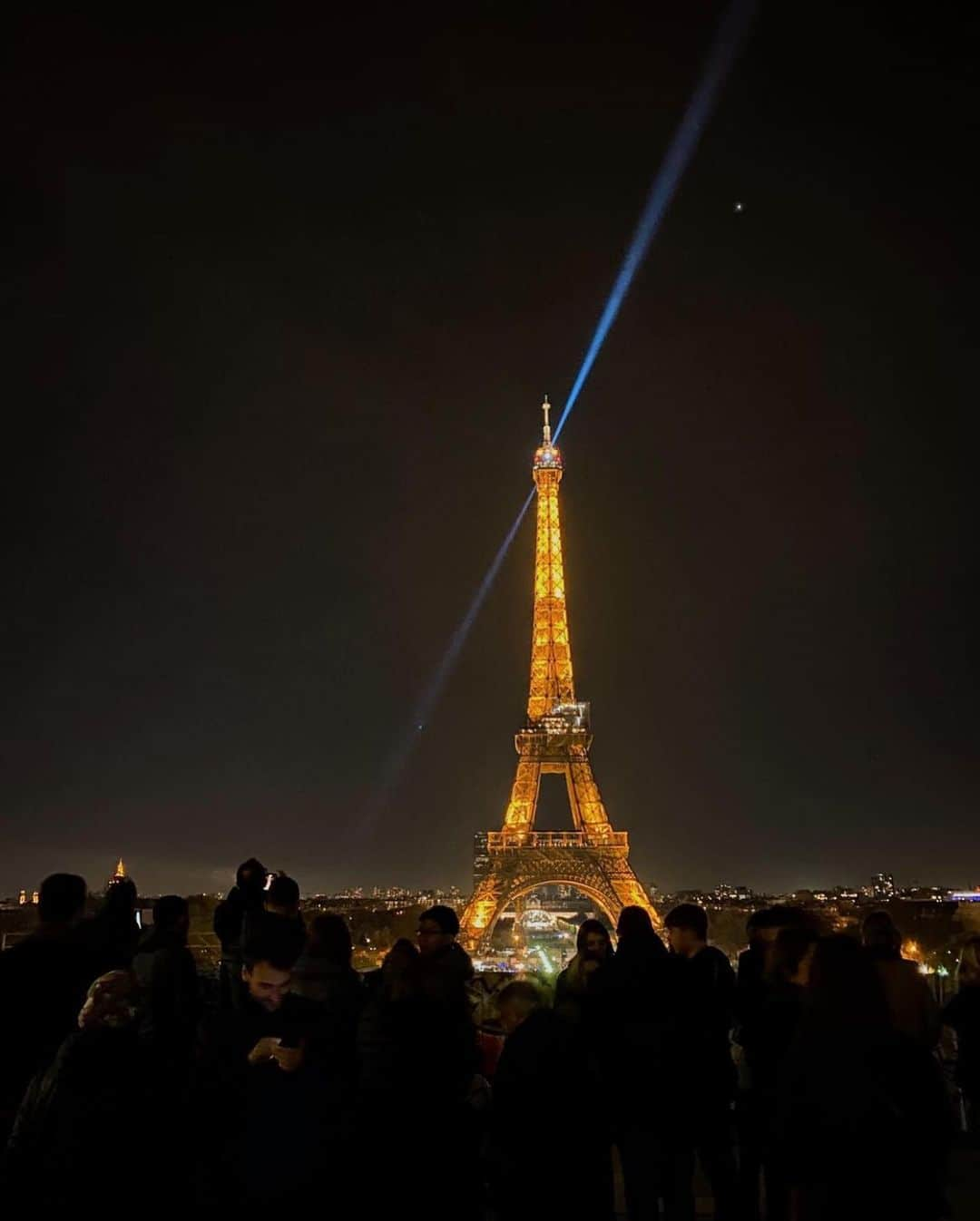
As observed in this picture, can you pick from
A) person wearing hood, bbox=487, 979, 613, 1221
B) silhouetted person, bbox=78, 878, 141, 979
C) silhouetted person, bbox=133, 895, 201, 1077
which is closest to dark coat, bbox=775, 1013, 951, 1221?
person wearing hood, bbox=487, 979, 613, 1221

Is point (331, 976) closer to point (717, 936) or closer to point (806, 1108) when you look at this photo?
point (806, 1108)

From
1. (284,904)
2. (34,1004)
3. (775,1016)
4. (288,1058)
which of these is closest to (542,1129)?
(288,1058)

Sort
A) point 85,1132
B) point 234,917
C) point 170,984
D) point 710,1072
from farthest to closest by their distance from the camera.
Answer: point 234,917 < point 170,984 < point 710,1072 < point 85,1132

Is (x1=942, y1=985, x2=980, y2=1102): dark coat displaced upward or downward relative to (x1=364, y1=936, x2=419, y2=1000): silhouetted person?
downward

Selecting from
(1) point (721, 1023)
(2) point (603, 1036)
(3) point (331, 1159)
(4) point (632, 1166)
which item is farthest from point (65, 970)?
(1) point (721, 1023)

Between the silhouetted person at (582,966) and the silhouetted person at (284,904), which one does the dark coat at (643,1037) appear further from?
the silhouetted person at (284,904)

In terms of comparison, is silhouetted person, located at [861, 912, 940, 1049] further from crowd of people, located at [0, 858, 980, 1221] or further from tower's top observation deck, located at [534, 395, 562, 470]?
tower's top observation deck, located at [534, 395, 562, 470]

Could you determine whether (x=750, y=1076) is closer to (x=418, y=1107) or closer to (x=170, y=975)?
(x=418, y=1107)

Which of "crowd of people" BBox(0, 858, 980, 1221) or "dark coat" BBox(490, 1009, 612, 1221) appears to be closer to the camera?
"crowd of people" BBox(0, 858, 980, 1221)

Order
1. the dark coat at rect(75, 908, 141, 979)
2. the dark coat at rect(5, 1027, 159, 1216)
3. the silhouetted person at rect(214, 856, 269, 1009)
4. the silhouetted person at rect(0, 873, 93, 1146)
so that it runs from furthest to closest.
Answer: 1. the silhouetted person at rect(214, 856, 269, 1009)
2. the dark coat at rect(75, 908, 141, 979)
3. the silhouetted person at rect(0, 873, 93, 1146)
4. the dark coat at rect(5, 1027, 159, 1216)
